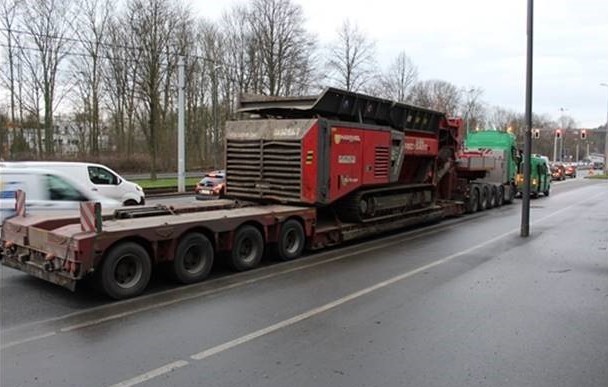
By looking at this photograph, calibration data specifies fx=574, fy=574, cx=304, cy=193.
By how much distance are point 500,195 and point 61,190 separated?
17813mm

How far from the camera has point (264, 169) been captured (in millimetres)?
11828

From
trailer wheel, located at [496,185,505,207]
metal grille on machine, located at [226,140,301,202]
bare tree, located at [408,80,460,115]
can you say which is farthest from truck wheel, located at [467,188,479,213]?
bare tree, located at [408,80,460,115]

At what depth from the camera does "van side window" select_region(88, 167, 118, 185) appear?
16.1 meters

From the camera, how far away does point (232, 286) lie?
8.34 m

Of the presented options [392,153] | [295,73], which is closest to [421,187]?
[392,153]

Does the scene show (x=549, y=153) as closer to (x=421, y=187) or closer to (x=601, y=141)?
(x=601, y=141)

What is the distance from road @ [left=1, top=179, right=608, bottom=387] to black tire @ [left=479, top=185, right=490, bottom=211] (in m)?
10.7

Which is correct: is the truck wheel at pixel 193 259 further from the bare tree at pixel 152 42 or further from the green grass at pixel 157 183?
the bare tree at pixel 152 42

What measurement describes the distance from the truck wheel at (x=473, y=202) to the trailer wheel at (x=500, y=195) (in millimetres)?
2731

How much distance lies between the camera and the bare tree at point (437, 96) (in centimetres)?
7081

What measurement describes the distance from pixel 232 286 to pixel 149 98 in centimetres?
2952

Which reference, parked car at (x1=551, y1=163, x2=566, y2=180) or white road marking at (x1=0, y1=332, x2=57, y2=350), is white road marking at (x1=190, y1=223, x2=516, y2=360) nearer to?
white road marking at (x1=0, y1=332, x2=57, y2=350)

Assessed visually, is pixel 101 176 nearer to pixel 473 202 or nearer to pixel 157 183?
pixel 473 202

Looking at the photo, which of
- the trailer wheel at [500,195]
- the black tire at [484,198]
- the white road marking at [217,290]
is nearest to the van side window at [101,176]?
the white road marking at [217,290]
